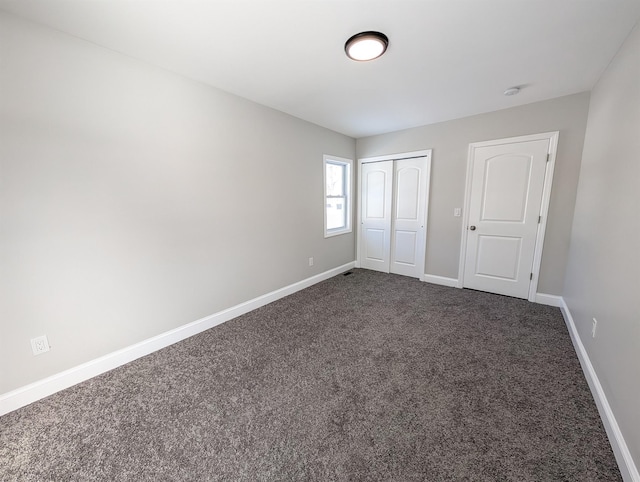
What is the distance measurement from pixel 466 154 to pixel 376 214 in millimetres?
1625

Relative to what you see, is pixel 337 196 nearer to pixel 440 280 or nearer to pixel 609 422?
pixel 440 280

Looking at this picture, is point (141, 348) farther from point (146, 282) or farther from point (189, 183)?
point (189, 183)

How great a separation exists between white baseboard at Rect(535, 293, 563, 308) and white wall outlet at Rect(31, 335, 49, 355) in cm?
493

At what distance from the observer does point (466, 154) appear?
11.3ft

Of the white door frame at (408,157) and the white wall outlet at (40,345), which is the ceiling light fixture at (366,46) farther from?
the white wall outlet at (40,345)

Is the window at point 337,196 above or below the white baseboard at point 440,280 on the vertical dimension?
above

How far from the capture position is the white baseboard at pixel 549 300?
3010 mm

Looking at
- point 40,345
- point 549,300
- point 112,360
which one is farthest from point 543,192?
point 40,345

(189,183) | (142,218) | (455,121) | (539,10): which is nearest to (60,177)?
(142,218)

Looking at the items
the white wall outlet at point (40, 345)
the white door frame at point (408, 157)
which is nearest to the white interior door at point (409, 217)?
the white door frame at point (408, 157)

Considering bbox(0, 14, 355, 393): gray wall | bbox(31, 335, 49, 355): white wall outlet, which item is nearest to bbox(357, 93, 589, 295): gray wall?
bbox(0, 14, 355, 393): gray wall

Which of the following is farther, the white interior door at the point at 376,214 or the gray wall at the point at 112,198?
the white interior door at the point at 376,214

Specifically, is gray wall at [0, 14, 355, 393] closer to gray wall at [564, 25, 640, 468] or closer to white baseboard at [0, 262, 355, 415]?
white baseboard at [0, 262, 355, 415]

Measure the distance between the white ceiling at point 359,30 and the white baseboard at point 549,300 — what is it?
2.34 meters
